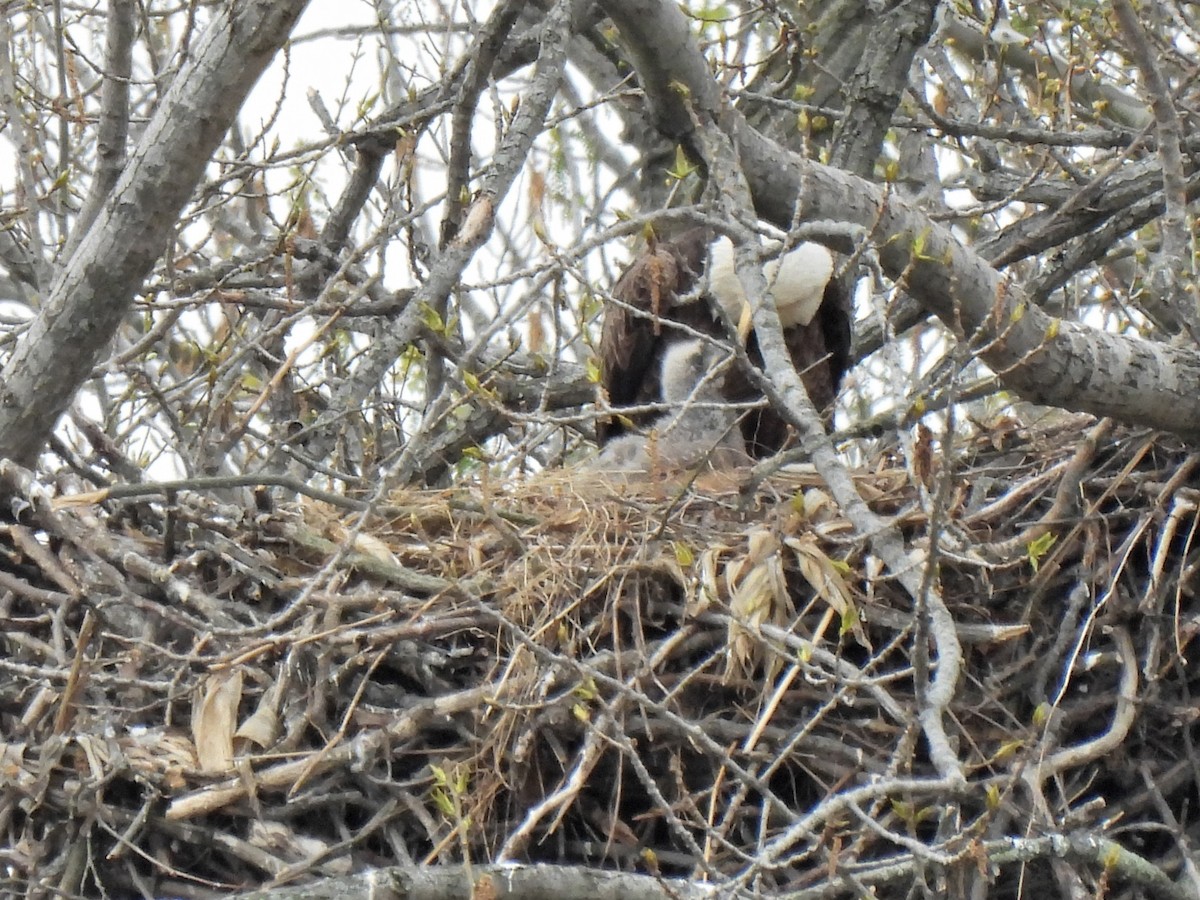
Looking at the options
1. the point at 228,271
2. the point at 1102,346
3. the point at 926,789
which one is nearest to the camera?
the point at 926,789

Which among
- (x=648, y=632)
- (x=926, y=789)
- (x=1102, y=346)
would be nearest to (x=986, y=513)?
(x=1102, y=346)

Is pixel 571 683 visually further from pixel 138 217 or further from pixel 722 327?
pixel 722 327

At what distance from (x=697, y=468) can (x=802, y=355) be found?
2.49 metres

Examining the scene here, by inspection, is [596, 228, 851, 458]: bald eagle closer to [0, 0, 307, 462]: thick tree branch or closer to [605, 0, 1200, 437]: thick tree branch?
[605, 0, 1200, 437]: thick tree branch

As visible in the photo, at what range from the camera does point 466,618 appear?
138 inches

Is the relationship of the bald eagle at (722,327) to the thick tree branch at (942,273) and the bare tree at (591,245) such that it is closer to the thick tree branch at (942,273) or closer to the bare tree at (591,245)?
the bare tree at (591,245)

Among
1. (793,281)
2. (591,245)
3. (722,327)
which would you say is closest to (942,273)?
(591,245)

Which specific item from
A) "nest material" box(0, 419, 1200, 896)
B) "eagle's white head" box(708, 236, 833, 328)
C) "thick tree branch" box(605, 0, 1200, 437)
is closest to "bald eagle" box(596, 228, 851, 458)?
"eagle's white head" box(708, 236, 833, 328)

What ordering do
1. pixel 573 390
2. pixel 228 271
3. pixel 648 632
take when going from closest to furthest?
pixel 648 632, pixel 228 271, pixel 573 390

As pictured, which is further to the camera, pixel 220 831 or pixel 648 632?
pixel 648 632

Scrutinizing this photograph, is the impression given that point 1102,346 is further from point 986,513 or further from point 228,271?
point 228,271

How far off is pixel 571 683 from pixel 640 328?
7.90ft

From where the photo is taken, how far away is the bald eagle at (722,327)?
5.30 m

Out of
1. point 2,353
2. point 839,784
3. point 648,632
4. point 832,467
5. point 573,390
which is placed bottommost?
point 839,784
